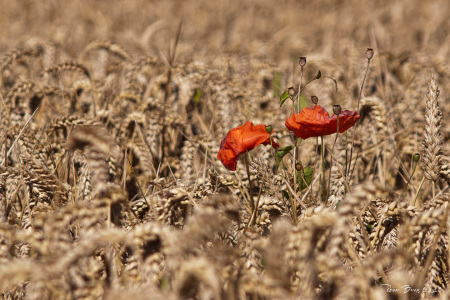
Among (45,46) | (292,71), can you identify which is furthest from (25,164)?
(292,71)

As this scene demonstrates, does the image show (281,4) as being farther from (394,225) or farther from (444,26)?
(394,225)

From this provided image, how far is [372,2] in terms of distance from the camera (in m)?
6.00

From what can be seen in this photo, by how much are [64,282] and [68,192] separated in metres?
0.57

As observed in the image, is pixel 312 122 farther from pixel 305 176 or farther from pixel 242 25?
pixel 242 25

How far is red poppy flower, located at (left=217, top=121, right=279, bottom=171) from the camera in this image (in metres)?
1.24

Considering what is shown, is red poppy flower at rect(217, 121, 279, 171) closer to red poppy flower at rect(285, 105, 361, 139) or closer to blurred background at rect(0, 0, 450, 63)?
red poppy flower at rect(285, 105, 361, 139)

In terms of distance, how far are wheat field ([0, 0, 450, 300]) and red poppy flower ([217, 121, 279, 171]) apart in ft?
0.23

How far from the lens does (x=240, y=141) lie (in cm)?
124

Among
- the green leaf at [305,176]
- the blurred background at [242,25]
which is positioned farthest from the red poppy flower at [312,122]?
the blurred background at [242,25]

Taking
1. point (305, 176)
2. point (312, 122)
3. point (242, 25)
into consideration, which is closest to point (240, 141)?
point (312, 122)

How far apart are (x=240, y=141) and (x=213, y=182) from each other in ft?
0.63

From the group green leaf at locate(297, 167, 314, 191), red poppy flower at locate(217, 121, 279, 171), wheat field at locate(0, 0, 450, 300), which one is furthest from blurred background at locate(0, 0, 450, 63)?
red poppy flower at locate(217, 121, 279, 171)

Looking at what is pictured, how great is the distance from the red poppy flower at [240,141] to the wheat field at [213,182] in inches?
2.8

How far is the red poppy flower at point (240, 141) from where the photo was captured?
4.08ft
